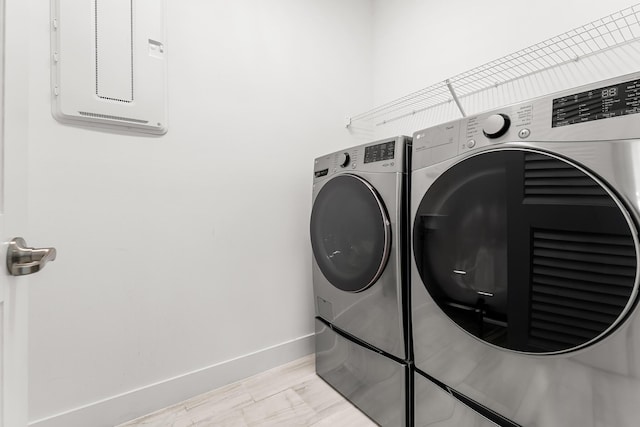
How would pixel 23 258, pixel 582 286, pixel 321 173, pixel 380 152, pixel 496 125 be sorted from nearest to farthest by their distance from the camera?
pixel 23 258, pixel 582 286, pixel 496 125, pixel 380 152, pixel 321 173

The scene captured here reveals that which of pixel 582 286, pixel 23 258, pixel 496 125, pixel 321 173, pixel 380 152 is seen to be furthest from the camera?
pixel 321 173

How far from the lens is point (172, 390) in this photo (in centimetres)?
134

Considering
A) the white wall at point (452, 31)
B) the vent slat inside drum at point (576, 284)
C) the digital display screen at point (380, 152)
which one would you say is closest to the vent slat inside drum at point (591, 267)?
the vent slat inside drum at point (576, 284)

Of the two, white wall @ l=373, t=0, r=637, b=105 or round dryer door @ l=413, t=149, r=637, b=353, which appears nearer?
round dryer door @ l=413, t=149, r=637, b=353


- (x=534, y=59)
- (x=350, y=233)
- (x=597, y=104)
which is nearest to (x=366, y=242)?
(x=350, y=233)

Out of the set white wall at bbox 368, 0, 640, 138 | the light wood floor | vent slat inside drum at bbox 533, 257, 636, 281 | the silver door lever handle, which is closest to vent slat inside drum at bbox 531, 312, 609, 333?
vent slat inside drum at bbox 533, 257, 636, 281

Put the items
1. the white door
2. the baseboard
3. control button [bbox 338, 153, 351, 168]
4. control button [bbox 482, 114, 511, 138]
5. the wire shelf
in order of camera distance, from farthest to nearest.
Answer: control button [bbox 338, 153, 351, 168], the baseboard, the wire shelf, control button [bbox 482, 114, 511, 138], the white door

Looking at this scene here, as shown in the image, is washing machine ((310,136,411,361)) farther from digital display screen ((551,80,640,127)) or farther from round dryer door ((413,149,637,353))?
digital display screen ((551,80,640,127))

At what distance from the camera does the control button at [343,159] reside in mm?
1328

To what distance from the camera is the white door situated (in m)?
0.56

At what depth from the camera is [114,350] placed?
1.22 meters

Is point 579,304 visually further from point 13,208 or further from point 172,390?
point 172,390

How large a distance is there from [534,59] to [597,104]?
2.74ft

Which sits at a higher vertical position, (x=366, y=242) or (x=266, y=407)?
(x=366, y=242)
